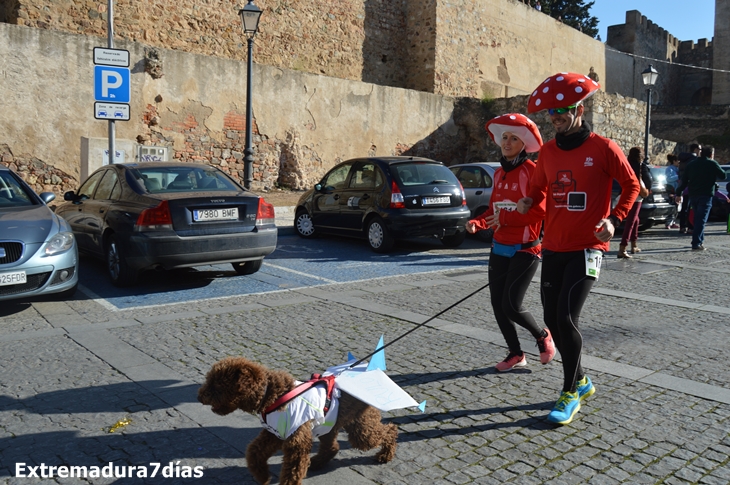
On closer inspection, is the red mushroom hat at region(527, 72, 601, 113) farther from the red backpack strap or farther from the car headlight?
the car headlight

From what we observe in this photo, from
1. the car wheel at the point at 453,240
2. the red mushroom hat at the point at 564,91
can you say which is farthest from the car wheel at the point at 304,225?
the red mushroom hat at the point at 564,91

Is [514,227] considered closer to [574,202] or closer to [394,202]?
[574,202]

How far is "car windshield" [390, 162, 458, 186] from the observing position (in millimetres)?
10859

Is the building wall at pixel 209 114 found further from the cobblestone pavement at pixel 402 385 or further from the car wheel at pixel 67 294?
the cobblestone pavement at pixel 402 385

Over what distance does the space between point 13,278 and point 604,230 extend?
5232 mm

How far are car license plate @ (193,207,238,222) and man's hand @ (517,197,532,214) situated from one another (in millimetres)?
4346

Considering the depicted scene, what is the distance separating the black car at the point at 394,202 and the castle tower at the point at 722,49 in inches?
1608

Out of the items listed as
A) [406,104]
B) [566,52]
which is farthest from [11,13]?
[566,52]

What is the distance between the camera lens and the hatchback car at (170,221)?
733cm

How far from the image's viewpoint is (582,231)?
12.6 ft

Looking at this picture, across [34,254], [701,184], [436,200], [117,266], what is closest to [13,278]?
[34,254]

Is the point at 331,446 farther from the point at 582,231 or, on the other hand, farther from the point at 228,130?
the point at 228,130

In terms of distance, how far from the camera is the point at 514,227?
178 inches

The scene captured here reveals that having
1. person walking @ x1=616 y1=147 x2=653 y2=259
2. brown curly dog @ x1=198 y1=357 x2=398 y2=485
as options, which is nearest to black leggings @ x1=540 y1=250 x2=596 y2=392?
brown curly dog @ x1=198 y1=357 x2=398 y2=485
